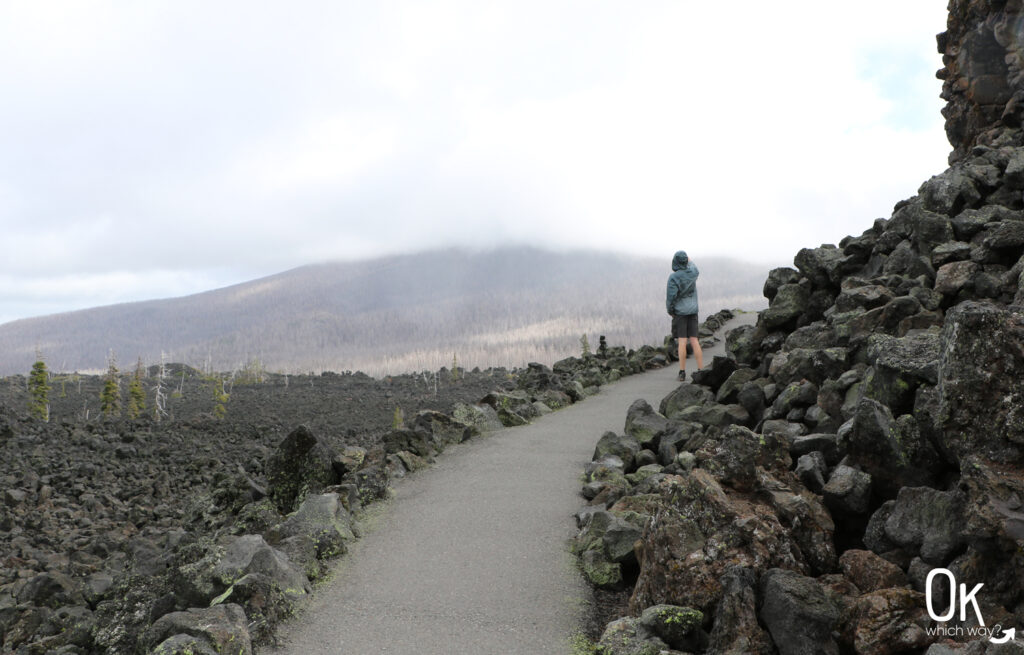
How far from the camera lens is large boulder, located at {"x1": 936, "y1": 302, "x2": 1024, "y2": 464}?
17.4ft

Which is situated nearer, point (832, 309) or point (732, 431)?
point (732, 431)

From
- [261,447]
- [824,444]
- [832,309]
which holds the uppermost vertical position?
[832,309]

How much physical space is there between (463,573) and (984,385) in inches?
210

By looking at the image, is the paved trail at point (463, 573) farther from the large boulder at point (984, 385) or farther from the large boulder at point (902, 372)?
the large boulder at point (902, 372)

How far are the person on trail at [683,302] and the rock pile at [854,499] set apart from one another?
742cm

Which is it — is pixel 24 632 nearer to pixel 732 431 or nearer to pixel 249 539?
pixel 249 539

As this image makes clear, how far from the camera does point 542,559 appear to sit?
322 inches

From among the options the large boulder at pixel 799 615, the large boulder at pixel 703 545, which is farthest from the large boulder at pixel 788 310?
the large boulder at pixel 799 615

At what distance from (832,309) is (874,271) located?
8.00 feet

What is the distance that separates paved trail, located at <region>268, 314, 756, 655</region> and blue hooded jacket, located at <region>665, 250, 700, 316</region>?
777 centimetres

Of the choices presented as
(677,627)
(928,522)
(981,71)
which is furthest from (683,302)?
(677,627)

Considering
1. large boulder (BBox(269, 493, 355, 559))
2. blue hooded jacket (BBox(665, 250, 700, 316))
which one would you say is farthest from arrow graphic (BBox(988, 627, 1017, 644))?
blue hooded jacket (BBox(665, 250, 700, 316))

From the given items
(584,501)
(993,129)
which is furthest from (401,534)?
(993,129)

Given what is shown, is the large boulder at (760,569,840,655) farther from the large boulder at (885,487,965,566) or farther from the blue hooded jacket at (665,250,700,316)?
the blue hooded jacket at (665,250,700,316)
